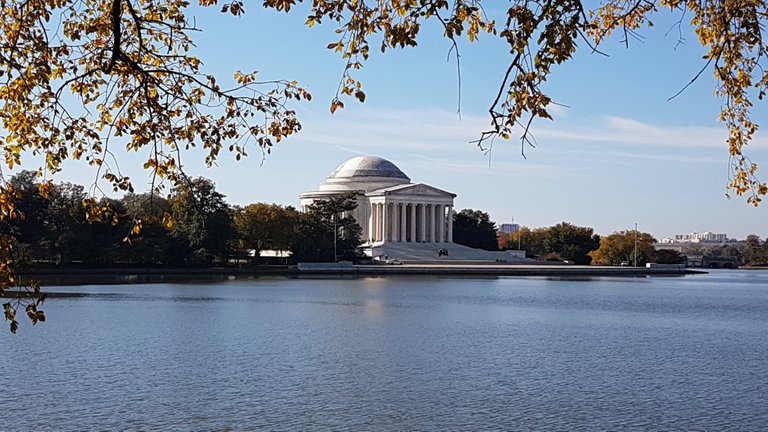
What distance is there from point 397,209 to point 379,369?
10079 centimetres

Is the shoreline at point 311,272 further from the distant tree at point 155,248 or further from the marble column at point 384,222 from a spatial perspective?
the marble column at point 384,222

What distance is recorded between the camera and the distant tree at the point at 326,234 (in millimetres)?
90938

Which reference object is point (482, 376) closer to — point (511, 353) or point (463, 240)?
point (511, 353)

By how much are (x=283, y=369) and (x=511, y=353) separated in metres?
6.92

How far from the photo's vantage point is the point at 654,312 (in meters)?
42.2

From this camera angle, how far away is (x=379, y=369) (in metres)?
22.3

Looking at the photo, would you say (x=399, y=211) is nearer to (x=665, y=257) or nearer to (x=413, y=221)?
(x=413, y=221)

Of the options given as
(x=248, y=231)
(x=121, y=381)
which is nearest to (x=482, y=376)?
(x=121, y=381)

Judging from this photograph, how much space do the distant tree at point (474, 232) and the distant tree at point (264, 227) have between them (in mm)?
43177

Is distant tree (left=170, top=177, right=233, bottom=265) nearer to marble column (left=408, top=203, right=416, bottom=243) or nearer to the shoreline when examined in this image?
the shoreline

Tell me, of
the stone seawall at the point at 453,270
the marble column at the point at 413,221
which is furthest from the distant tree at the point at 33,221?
the marble column at the point at 413,221

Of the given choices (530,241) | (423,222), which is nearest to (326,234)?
(423,222)

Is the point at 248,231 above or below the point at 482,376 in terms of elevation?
above

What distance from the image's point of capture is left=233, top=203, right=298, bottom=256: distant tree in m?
88.8
